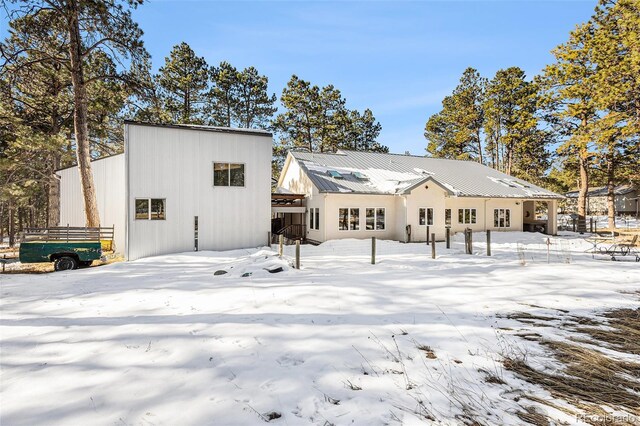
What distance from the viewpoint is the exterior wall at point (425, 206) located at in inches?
777

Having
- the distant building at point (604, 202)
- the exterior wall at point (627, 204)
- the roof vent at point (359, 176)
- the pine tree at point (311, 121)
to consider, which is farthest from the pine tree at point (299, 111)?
the exterior wall at point (627, 204)

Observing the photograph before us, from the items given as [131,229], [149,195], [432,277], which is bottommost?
[432,277]

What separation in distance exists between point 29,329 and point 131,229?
9586 millimetres

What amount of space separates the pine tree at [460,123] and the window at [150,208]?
119ft

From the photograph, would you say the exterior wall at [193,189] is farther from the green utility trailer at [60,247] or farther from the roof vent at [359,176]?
the roof vent at [359,176]

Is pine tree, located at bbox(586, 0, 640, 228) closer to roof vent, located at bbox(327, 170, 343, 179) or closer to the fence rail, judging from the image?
roof vent, located at bbox(327, 170, 343, 179)

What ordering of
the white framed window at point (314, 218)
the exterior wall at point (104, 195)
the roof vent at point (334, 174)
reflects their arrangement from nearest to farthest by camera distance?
the exterior wall at point (104, 195) → the white framed window at point (314, 218) → the roof vent at point (334, 174)

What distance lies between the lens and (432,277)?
29.6 ft

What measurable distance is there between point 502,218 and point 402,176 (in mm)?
8725

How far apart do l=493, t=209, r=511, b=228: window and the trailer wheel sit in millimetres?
25949

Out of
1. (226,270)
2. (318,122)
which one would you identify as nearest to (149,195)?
(226,270)

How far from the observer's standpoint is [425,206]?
2014cm

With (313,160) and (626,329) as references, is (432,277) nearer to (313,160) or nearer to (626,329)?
(626,329)

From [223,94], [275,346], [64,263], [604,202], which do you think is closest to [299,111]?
[223,94]
